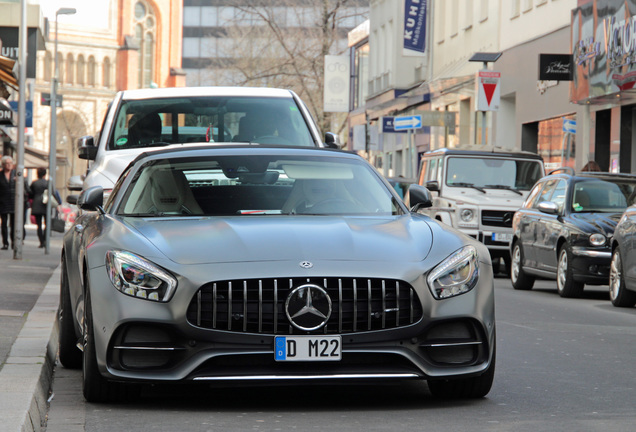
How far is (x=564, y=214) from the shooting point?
57.5ft

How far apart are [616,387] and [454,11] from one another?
37336 millimetres

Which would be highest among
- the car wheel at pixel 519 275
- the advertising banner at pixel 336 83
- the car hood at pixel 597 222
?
the advertising banner at pixel 336 83

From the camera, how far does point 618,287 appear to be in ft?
50.1

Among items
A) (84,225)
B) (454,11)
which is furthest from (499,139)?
(84,225)

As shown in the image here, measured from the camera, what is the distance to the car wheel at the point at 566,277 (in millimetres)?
16922

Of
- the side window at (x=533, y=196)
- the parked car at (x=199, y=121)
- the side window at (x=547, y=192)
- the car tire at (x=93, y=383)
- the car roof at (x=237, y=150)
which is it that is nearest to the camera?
the car tire at (x=93, y=383)

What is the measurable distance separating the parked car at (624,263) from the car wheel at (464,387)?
777 cm

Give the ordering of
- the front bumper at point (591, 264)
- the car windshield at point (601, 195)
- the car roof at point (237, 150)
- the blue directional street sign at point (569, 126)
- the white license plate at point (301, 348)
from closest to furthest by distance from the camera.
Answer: the white license plate at point (301, 348) < the car roof at point (237, 150) < the front bumper at point (591, 264) < the car windshield at point (601, 195) < the blue directional street sign at point (569, 126)

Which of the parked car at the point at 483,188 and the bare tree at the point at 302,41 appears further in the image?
the bare tree at the point at 302,41

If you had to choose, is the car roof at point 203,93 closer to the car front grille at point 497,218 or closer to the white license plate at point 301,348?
the white license plate at point 301,348

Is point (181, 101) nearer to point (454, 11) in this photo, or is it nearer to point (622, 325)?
point (622, 325)

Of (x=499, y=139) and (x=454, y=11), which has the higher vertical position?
(x=454, y=11)

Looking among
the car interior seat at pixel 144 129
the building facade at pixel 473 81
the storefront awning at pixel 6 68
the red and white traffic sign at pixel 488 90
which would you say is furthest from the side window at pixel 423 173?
the car interior seat at pixel 144 129

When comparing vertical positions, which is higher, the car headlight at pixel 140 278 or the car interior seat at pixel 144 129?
the car interior seat at pixel 144 129
